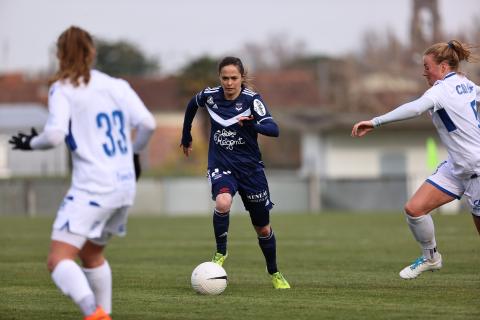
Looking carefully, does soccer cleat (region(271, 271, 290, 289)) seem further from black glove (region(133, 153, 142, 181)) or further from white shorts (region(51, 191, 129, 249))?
white shorts (region(51, 191, 129, 249))

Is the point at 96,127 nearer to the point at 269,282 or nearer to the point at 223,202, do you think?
the point at 223,202

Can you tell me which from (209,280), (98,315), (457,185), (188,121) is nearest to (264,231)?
(209,280)

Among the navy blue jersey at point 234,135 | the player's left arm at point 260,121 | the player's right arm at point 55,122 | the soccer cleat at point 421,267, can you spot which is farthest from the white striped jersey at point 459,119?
the player's right arm at point 55,122

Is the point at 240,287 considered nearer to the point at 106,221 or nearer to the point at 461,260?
the point at 106,221

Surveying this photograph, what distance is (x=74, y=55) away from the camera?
22.0ft

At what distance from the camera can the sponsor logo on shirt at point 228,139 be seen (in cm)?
988

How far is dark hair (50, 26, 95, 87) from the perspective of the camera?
6.68 m

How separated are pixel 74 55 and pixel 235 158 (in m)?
3.47

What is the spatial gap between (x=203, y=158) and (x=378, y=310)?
49.0 metres

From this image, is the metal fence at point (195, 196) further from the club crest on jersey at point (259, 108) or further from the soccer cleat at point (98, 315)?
the soccer cleat at point (98, 315)

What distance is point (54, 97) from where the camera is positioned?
261 inches

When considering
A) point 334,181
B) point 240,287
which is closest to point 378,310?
point 240,287

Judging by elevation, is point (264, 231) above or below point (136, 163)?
below

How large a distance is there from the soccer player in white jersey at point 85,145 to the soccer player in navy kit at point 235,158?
118 inches
